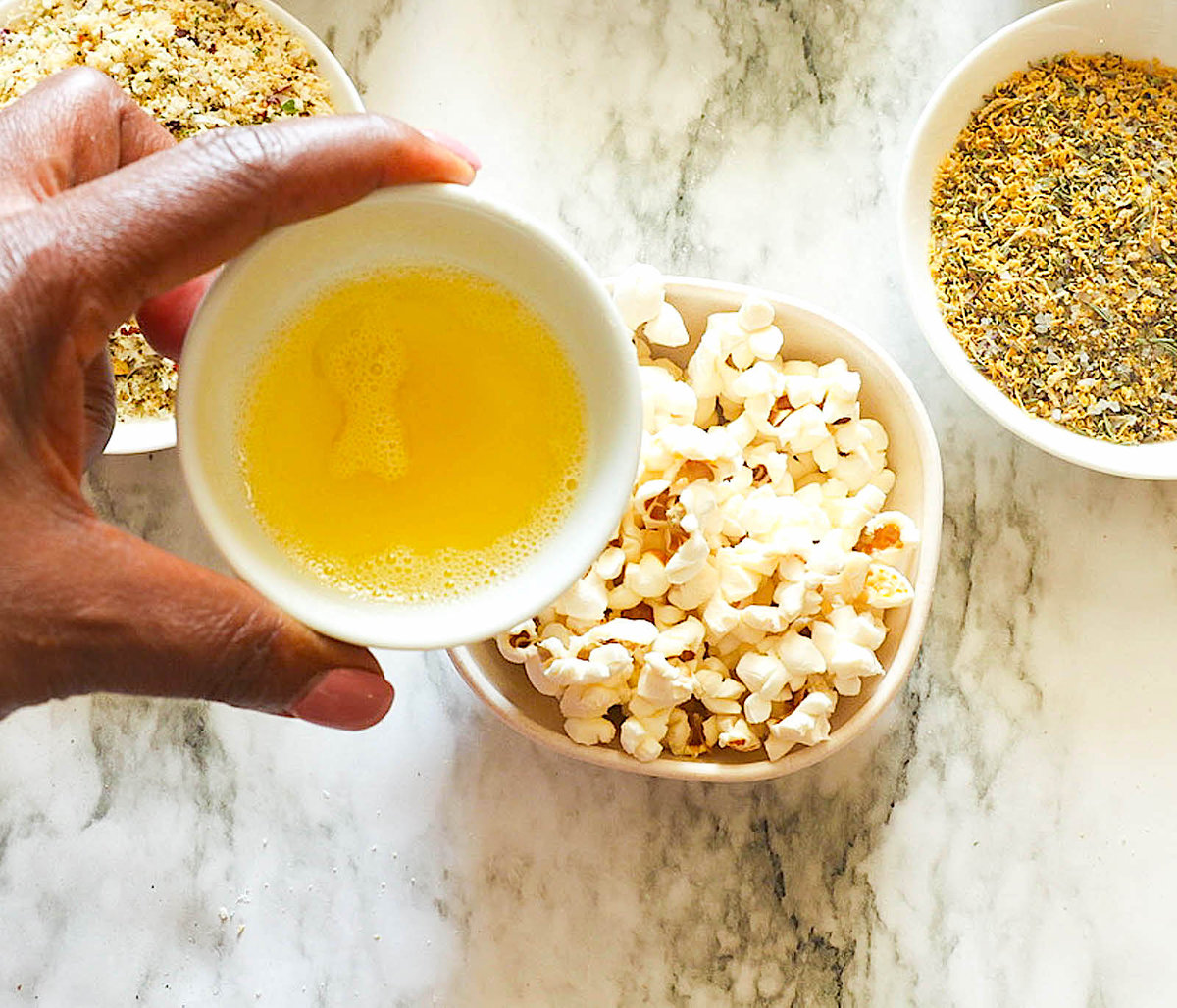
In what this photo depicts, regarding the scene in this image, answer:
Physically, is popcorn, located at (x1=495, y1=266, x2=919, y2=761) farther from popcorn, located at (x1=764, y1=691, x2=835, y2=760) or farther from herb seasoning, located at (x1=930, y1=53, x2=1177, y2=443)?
herb seasoning, located at (x1=930, y1=53, x2=1177, y2=443)

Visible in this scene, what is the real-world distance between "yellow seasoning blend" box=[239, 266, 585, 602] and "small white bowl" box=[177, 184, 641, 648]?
1 cm

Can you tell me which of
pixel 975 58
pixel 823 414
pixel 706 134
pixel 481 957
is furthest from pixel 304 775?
pixel 975 58

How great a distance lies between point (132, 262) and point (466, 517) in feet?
0.86

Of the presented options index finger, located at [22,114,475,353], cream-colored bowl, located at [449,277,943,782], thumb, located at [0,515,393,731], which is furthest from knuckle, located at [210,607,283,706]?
cream-colored bowl, located at [449,277,943,782]

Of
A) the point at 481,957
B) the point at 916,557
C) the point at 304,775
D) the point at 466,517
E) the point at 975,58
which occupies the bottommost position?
the point at 481,957

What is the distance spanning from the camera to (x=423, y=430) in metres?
0.86

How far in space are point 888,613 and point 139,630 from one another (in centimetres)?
56

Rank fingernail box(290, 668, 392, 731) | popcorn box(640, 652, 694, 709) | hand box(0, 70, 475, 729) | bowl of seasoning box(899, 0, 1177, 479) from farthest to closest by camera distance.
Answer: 1. bowl of seasoning box(899, 0, 1177, 479)
2. popcorn box(640, 652, 694, 709)
3. fingernail box(290, 668, 392, 731)
4. hand box(0, 70, 475, 729)

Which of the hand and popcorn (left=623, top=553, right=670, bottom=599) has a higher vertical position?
the hand

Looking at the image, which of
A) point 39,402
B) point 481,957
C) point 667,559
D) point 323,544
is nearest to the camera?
point 39,402

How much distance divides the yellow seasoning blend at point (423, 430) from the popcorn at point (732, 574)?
14cm

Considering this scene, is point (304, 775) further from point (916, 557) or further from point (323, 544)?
point (916, 557)

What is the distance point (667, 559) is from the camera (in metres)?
1.00

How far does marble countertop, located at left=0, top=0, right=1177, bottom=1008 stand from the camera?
3.70 feet
